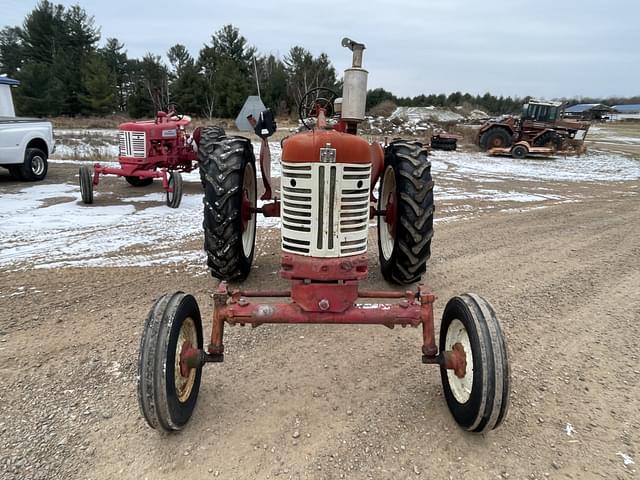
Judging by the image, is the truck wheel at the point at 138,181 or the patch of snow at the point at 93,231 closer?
the patch of snow at the point at 93,231

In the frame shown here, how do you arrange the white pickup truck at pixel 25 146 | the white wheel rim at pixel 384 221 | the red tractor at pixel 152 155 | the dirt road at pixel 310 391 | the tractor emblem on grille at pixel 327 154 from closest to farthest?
the dirt road at pixel 310 391 → the tractor emblem on grille at pixel 327 154 → the white wheel rim at pixel 384 221 → the red tractor at pixel 152 155 → the white pickup truck at pixel 25 146

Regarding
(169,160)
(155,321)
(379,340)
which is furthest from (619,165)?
(155,321)

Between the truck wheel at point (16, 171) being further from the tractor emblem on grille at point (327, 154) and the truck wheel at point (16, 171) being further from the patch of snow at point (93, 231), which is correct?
the tractor emblem on grille at point (327, 154)

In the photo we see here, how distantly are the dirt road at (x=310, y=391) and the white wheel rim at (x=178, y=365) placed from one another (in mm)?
185

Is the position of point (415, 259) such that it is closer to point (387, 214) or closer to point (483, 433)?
point (387, 214)

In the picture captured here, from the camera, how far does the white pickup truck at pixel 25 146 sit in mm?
9141

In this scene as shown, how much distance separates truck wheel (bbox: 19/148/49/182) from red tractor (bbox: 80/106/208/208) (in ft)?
7.37

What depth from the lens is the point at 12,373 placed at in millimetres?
2838

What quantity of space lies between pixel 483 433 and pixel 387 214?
226 cm

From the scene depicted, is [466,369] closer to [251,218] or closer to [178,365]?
[178,365]

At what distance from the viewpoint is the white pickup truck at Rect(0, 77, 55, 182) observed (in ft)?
30.0

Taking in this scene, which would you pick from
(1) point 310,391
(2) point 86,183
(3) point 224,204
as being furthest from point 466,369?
(2) point 86,183

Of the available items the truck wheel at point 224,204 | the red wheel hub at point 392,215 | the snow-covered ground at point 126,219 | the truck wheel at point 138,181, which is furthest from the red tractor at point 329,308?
the truck wheel at point 138,181

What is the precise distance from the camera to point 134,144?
26.8 feet
